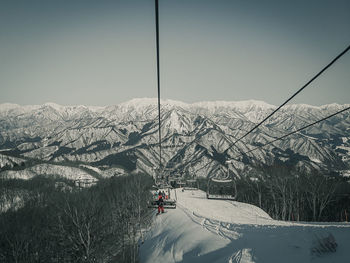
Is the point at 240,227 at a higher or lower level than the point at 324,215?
higher

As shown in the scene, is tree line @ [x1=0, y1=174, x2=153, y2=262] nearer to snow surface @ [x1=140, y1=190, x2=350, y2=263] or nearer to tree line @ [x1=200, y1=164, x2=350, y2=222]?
snow surface @ [x1=140, y1=190, x2=350, y2=263]

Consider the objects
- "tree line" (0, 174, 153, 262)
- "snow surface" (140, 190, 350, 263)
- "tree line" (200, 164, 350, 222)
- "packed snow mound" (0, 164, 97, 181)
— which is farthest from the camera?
"packed snow mound" (0, 164, 97, 181)

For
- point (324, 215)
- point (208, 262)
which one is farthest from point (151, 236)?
point (324, 215)

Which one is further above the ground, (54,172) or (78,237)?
(78,237)

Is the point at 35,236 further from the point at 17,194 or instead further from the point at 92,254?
the point at 17,194

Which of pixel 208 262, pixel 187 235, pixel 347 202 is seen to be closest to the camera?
pixel 208 262

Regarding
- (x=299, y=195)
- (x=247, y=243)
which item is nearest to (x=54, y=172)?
(x=299, y=195)

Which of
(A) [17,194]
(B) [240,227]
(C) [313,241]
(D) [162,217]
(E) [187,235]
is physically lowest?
(A) [17,194]

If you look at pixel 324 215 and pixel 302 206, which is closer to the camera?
pixel 302 206

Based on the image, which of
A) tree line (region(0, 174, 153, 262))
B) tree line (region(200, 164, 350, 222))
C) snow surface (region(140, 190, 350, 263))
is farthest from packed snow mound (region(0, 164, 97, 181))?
snow surface (region(140, 190, 350, 263))

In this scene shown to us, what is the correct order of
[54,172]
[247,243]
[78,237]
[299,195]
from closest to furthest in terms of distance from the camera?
1. [247,243]
2. [78,237]
3. [299,195]
4. [54,172]

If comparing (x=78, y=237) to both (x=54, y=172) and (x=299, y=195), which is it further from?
(x=54, y=172)
